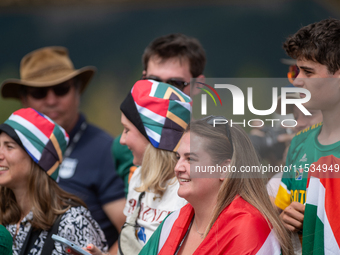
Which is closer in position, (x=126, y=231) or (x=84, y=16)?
(x=126, y=231)

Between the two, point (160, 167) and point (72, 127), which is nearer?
point (160, 167)

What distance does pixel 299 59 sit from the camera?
1.96 meters

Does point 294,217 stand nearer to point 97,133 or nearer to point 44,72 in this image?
point 97,133

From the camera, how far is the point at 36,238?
2.57m

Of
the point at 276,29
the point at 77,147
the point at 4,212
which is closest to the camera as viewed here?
the point at 4,212

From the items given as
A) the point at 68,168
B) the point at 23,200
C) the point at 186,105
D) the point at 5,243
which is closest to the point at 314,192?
the point at 186,105

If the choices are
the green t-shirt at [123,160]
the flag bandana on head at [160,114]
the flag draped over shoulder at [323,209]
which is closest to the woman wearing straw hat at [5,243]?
the flag bandana on head at [160,114]

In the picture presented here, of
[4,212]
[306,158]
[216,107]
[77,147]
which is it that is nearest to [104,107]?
[77,147]

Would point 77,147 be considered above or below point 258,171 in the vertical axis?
above

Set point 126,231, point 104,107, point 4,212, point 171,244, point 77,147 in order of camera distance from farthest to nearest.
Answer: point 104,107 < point 77,147 < point 4,212 < point 126,231 < point 171,244

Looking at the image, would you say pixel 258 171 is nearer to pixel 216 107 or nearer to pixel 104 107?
pixel 216 107

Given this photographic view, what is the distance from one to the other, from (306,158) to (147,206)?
1015 mm

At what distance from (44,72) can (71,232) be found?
1.87 meters

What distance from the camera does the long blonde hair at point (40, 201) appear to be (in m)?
2.63
